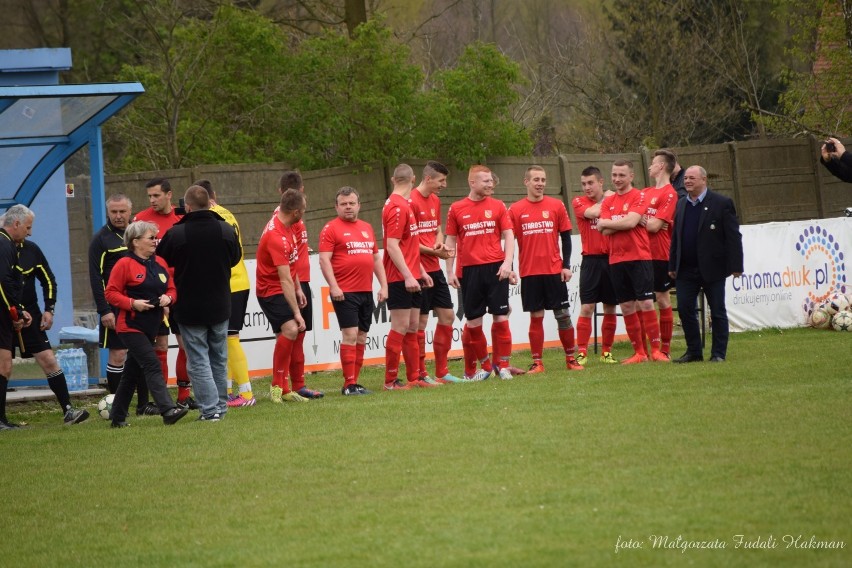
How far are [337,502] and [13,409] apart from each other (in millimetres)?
7746

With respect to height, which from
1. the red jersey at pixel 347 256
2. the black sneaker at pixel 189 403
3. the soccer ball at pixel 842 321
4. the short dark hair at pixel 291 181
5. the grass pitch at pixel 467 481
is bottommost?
the grass pitch at pixel 467 481


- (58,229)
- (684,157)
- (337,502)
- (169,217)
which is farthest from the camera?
(684,157)

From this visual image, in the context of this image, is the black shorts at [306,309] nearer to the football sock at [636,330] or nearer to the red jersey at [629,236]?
the red jersey at [629,236]

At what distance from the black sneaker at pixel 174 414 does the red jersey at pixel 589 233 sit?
18.7 feet

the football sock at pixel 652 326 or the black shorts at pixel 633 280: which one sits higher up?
the black shorts at pixel 633 280

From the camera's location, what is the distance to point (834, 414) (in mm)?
8469

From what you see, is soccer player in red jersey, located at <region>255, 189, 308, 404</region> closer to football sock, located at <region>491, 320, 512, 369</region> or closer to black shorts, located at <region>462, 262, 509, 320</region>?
black shorts, located at <region>462, 262, 509, 320</region>

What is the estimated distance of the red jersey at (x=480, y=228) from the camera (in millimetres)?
12672

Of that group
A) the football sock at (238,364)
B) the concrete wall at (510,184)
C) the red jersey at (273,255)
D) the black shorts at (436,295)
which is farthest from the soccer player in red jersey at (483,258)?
the concrete wall at (510,184)

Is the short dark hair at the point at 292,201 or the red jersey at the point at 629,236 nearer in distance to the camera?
the short dark hair at the point at 292,201

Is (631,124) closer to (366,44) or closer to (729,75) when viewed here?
(729,75)

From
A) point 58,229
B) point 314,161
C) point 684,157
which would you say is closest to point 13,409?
point 58,229

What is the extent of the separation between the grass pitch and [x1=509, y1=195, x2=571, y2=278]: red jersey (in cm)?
232

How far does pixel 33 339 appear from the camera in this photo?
11508 millimetres
